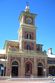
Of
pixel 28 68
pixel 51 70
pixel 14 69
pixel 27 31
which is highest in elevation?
pixel 27 31

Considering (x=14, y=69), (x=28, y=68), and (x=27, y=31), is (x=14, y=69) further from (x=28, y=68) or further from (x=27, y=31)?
(x=27, y=31)

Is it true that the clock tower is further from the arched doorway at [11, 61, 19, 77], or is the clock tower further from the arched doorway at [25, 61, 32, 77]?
the arched doorway at [11, 61, 19, 77]

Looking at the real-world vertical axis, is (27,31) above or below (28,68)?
above

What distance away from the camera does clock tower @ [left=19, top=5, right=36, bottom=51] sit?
61.7 metres

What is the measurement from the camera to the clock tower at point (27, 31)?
61731 millimetres

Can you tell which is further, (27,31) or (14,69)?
(27,31)

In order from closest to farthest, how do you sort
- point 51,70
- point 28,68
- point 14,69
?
1. point 14,69
2. point 28,68
3. point 51,70

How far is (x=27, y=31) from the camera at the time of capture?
206 ft

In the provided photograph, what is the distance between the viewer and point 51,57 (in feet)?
214

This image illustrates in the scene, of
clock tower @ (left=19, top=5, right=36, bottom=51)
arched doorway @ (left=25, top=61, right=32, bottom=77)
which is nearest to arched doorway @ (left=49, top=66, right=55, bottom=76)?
arched doorway @ (left=25, top=61, right=32, bottom=77)

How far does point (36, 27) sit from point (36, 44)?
18.9ft

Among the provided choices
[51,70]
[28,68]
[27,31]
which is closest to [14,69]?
[28,68]

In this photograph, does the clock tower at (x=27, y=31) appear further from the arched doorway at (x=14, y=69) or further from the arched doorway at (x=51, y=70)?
the arched doorway at (x=51, y=70)

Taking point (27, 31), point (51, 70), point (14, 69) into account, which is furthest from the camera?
point (51, 70)
